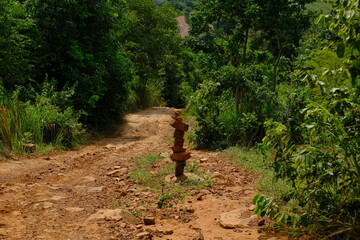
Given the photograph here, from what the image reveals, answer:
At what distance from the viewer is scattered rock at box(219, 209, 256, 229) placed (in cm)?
400

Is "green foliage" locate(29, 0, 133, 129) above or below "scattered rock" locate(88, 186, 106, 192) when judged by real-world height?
A: above

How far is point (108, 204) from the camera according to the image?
16.5ft

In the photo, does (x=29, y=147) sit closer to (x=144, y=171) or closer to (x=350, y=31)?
(x=144, y=171)

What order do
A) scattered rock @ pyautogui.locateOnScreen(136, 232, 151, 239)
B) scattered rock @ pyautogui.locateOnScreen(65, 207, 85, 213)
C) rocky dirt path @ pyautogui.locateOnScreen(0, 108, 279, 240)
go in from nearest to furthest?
scattered rock @ pyautogui.locateOnScreen(136, 232, 151, 239), rocky dirt path @ pyautogui.locateOnScreen(0, 108, 279, 240), scattered rock @ pyautogui.locateOnScreen(65, 207, 85, 213)

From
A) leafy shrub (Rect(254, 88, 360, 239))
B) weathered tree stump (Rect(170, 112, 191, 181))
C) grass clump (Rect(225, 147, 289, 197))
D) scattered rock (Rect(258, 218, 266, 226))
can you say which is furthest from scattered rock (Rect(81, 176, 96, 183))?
leafy shrub (Rect(254, 88, 360, 239))

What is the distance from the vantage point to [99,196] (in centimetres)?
539

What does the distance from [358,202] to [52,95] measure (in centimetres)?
899

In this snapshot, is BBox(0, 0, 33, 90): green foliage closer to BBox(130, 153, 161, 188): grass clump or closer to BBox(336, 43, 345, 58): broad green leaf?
BBox(130, 153, 161, 188): grass clump

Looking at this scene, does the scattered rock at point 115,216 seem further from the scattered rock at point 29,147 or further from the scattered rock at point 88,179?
the scattered rock at point 29,147

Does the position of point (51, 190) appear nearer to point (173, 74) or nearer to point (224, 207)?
point (224, 207)

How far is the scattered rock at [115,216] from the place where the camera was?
4273 mm

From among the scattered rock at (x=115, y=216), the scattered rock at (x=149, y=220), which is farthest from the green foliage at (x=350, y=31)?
the scattered rock at (x=115, y=216)

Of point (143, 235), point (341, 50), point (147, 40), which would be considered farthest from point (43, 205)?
point (147, 40)

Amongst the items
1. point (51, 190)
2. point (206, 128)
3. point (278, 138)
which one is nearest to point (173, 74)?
point (206, 128)
